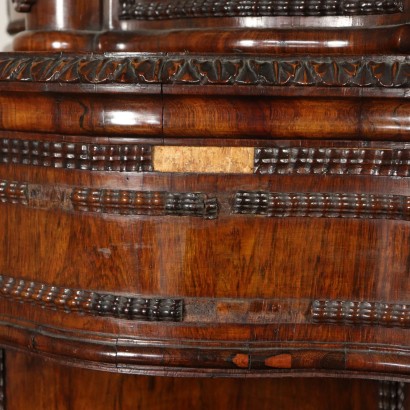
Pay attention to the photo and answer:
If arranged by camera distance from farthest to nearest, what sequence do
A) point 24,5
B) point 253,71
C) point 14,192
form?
point 24,5
point 14,192
point 253,71

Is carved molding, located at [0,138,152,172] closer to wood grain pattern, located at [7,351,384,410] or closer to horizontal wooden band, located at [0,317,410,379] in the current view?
horizontal wooden band, located at [0,317,410,379]

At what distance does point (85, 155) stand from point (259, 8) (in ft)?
0.87

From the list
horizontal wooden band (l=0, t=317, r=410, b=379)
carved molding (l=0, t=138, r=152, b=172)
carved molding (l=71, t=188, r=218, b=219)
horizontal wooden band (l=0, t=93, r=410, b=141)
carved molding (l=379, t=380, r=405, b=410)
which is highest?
horizontal wooden band (l=0, t=93, r=410, b=141)

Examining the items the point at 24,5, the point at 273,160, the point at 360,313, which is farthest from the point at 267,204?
the point at 24,5

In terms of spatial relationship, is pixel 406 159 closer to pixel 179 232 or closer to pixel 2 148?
pixel 179 232

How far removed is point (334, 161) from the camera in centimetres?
79

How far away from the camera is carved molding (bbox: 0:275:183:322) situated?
81cm

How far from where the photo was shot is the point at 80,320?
844 millimetres

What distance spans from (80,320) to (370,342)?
0.30m

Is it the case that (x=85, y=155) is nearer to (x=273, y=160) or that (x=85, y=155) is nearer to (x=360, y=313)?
(x=273, y=160)

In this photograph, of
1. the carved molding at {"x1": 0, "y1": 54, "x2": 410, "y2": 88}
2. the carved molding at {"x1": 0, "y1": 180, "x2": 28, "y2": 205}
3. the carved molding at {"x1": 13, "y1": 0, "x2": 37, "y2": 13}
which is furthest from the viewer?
the carved molding at {"x1": 13, "y1": 0, "x2": 37, "y2": 13}

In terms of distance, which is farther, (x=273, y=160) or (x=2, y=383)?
(x=2, y=383)

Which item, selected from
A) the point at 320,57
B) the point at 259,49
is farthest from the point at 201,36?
the point at 320,57

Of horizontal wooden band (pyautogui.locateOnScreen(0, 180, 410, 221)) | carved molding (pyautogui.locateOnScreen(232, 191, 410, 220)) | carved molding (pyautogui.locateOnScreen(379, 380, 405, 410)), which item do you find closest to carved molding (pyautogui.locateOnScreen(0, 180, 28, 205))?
horizontal wooden band (pyautogui.locateOnScreen(0, 180, 410, 221))
